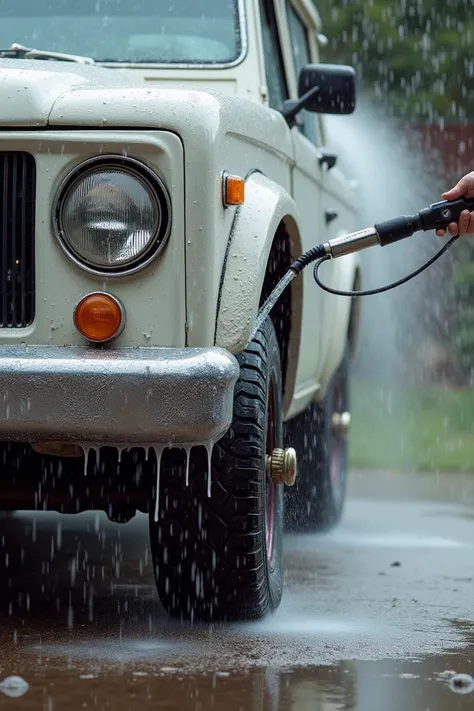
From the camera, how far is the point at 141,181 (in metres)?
3.76

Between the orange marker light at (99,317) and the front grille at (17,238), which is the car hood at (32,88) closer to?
the front grille at (17,238)

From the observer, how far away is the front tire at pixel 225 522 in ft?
13.2

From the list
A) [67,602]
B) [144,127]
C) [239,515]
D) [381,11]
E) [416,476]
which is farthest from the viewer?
[381,11]

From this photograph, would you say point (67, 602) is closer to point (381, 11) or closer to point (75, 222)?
point (75, 222)

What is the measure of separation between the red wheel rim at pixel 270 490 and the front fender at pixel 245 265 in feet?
1.88

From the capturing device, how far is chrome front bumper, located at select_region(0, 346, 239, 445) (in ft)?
11.8

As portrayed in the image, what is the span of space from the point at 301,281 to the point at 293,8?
1.93m

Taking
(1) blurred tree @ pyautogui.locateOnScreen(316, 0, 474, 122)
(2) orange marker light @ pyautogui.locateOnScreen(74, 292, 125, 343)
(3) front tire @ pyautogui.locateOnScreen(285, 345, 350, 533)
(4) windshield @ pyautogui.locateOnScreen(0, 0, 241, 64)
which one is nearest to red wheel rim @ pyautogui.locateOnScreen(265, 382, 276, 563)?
(2) orange marker light @ pyautogui.locateOnScreen(74, 292, 125, 343)

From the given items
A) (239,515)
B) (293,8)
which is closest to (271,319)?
(239,515)

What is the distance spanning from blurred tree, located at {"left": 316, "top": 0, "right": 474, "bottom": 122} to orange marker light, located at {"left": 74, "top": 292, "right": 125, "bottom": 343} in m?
12.5

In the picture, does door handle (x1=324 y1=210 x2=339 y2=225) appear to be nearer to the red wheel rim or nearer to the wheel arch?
the wheel arch

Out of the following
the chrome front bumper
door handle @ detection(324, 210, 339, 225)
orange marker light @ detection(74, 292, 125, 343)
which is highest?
orange marker light @ detection(74, 292, 125, 343)

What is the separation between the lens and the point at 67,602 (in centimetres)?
471

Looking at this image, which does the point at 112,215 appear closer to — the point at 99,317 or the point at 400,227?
the point at 99,317
